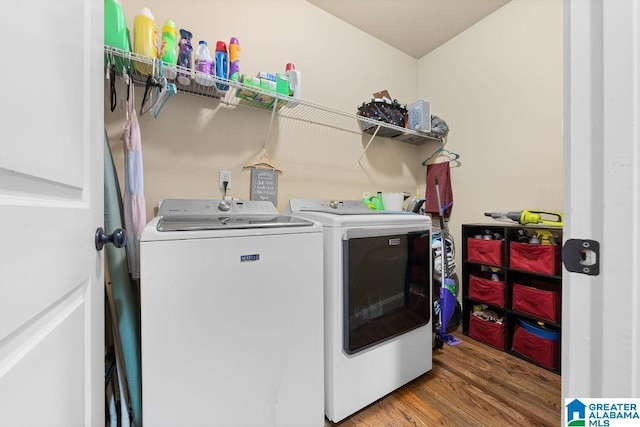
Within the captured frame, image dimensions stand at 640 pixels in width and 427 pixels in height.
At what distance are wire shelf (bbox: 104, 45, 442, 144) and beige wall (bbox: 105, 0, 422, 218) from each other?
55mm

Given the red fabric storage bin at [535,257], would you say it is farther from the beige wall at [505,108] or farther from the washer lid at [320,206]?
the washer lid at [320,206]

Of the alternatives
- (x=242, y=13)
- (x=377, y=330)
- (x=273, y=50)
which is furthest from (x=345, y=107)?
(x=377, y=330)

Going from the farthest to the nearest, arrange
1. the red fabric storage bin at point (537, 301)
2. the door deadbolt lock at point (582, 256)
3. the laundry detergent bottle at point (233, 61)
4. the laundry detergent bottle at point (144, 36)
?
the red fabric storage bin at point (537, 301)
the laundry detergent bottle at point (233, 61)
the laundry detergent bottle at point (144, 36)
the door deadbolt lock at point (582, 256)

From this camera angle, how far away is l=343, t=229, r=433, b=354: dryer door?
1304mm

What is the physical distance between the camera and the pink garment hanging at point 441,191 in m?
2.55

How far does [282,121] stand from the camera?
198 cm

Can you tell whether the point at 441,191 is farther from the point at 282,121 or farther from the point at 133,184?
the point at 133,184

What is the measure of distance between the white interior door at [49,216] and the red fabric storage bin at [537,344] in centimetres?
241

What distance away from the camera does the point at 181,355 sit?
0.93 meters

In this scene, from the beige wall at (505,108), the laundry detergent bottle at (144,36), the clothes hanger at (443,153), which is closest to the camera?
the laundry detergent bottle at (144,36)

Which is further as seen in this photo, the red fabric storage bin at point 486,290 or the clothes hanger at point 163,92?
the red fabric storage bin at point 486,290

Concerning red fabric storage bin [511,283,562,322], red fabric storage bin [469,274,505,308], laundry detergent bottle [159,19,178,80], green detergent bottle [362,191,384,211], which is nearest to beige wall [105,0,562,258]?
green detergent bottle [362,191,384,211]
